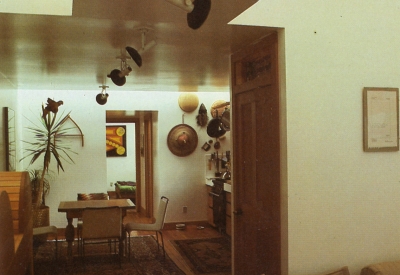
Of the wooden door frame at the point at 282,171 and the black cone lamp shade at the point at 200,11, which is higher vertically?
the black cone lamp shade at the point at 200,11

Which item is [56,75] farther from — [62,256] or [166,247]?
[166,247]

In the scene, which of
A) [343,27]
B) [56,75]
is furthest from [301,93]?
[56,75]

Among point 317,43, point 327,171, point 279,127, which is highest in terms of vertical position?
point 317,43

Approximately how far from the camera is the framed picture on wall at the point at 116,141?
12.7 meters

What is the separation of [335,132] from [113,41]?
203cm

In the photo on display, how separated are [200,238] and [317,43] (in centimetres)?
489

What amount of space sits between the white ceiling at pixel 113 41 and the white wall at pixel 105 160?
1.49 meters

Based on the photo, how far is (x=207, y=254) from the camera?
6.41 metres

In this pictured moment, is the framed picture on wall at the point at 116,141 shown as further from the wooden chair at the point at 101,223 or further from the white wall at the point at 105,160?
the wooden chair at the point at 101,223

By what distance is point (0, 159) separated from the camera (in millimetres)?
5496

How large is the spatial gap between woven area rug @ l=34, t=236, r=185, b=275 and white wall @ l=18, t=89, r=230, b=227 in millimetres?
1321

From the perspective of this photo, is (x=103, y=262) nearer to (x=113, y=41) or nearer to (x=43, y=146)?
(x=43, y=146)

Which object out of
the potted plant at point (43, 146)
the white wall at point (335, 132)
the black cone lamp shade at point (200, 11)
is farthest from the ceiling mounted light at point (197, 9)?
the potted plant at point (43, 146)

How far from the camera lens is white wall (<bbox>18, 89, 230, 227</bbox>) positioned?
7.82m
